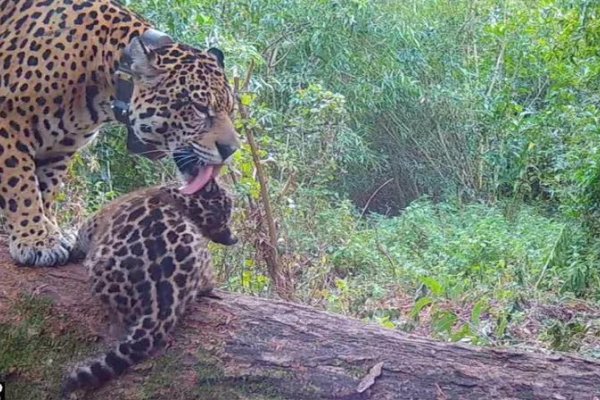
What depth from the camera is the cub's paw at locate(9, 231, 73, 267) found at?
160 inches

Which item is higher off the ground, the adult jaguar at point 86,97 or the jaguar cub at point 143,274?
the adult jaguar at point 86,97

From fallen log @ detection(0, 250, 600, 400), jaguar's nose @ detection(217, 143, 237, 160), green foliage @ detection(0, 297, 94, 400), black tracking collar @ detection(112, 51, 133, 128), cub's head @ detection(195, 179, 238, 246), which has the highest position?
black tracking collar @ detection(112, 51, 133, 128)

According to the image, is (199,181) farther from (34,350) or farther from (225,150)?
(34,350)

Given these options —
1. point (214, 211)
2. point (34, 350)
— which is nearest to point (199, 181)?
point (214, 211)

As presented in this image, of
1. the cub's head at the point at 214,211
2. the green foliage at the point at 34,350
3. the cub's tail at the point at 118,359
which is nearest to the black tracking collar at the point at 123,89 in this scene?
the cub's head at the point at 214,211

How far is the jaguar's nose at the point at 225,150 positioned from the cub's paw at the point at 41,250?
815mm

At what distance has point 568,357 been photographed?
3.41 meters

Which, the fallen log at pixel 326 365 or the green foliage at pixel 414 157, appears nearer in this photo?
the fallen log at pixel 326 365

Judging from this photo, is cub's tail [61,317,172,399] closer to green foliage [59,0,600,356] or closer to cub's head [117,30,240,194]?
cub's head [117,30,240,194]

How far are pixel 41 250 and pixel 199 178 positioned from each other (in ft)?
2.56

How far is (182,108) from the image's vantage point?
4051 mm

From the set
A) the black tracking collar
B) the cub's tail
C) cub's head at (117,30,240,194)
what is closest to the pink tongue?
cub's head at (117,30,240,194)

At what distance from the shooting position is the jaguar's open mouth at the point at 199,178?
12.7 ft

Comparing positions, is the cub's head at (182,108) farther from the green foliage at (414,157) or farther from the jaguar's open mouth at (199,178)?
the green foliage at (414,157)
